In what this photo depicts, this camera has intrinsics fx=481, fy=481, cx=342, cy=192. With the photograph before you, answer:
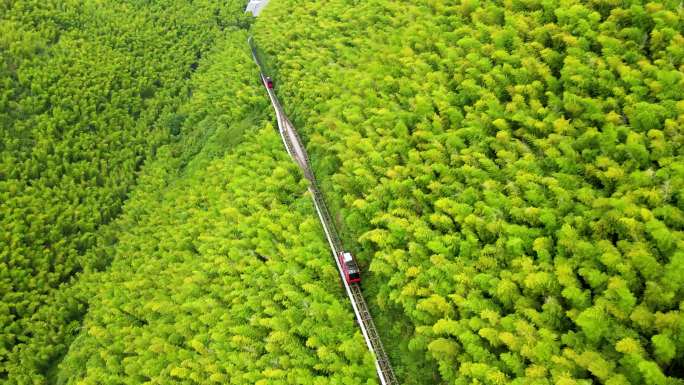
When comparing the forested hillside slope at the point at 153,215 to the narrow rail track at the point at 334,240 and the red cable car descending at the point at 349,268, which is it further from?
the red cable car descending at the point at 349,268

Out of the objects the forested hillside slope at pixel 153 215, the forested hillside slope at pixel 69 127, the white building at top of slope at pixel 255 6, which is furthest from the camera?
the white building at top of slope at pixel 255 6

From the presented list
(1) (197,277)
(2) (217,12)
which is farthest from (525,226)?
(2) (217,12)

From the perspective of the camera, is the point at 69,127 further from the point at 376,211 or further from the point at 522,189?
the point at 522,189

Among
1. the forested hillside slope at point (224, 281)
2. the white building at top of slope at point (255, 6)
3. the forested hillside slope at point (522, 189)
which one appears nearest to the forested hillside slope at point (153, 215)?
the forested hillside slope at point (224, 281)

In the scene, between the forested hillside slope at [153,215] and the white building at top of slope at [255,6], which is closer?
the forested hillside slope at [153,215]

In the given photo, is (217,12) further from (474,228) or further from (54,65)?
(474,228)

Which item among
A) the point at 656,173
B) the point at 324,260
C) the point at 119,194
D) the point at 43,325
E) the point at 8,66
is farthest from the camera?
the point at 8,66

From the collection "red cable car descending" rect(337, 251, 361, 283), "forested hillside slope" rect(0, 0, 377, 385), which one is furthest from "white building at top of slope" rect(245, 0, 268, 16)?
"red cable car descending" rect(337, 251, 361, 283)
